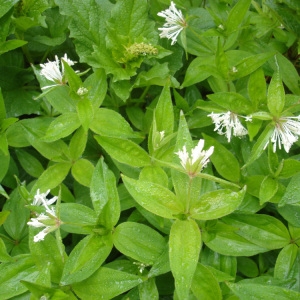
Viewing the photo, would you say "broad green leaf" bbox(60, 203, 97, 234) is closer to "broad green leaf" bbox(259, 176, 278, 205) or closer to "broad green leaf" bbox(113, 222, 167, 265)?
"broad green leaf" bbox(113, 222, 167, 265)

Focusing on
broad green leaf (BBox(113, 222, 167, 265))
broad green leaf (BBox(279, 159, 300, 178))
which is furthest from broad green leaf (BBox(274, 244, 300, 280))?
broad green leaf (BBox(113, 222, 167, 265))

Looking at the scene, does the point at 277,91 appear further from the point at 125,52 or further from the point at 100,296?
the point at 100,296

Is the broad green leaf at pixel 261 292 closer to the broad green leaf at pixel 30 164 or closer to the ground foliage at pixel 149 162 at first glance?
the ground foliage at pixel 149 162

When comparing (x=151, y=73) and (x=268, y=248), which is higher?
(x=151, y=73)

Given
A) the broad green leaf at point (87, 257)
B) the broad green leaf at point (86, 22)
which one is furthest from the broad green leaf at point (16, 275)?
the broad green leaf at point (86, 22)

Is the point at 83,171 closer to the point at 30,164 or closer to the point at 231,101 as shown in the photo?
the point at 30,164

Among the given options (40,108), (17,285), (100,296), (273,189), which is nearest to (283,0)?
(273,189)

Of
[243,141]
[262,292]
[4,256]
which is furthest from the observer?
[243,141]

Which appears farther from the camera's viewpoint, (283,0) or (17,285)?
(283,0)
